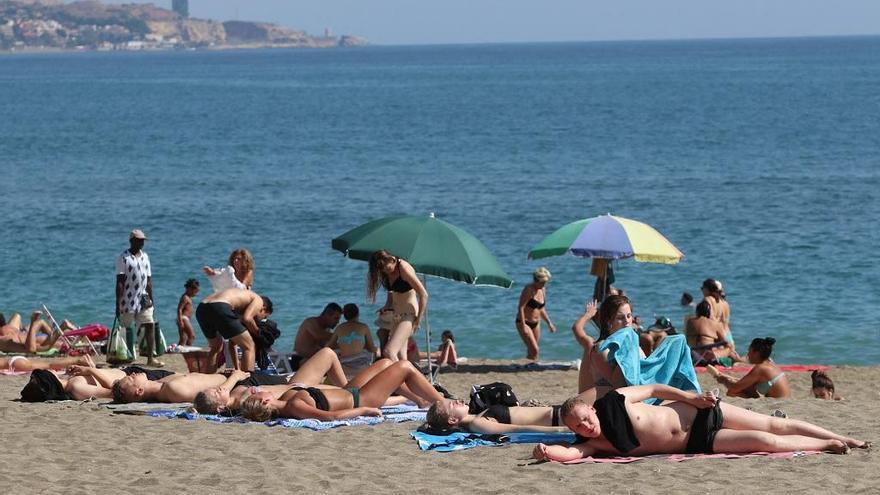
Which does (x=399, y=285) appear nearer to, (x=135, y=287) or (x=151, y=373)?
(x=151, y=373)

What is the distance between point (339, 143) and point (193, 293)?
39042mm

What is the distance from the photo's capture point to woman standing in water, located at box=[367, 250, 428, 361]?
11273mm

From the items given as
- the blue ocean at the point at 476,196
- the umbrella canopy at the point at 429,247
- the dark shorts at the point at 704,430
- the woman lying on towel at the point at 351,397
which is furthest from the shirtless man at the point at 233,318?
the blue ocean at the point at 476,196

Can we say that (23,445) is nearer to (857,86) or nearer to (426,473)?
(426,473)

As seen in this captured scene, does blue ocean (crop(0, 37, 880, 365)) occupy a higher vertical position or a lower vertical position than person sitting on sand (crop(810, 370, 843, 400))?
lower

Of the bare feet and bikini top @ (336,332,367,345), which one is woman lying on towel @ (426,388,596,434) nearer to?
the bare feet

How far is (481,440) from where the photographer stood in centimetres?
912

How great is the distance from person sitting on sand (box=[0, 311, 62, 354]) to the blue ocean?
356cm

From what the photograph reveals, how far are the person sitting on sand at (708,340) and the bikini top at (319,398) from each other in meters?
5.95

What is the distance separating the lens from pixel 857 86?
3851 inches

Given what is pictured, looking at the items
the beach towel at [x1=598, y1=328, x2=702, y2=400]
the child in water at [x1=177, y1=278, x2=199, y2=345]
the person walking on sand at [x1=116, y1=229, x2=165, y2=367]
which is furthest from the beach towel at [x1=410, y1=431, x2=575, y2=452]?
the child in water at [x1=177, y1=278, x2=199, y2=345]

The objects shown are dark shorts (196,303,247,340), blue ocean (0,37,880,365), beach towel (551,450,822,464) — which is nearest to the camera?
beach towel (551,450,822,464)

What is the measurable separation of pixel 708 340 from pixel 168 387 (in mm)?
6369

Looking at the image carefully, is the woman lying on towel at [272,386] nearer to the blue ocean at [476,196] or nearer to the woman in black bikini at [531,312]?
the woman in black bikini at [531,312]
